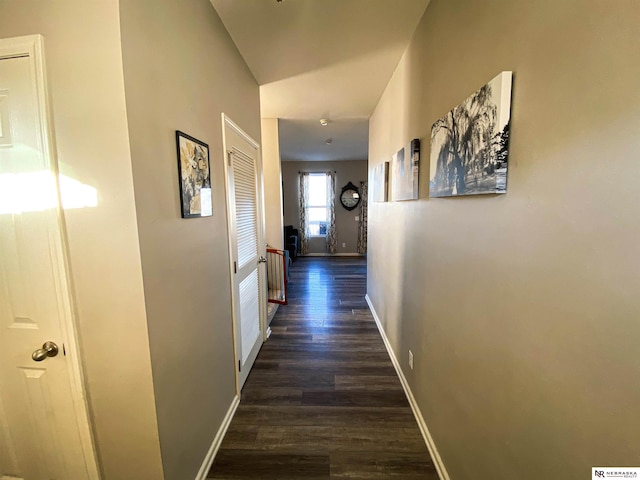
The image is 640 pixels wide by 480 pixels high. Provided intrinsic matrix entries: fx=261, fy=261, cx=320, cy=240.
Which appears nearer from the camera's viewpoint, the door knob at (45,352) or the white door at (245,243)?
the door knob at (45,352)

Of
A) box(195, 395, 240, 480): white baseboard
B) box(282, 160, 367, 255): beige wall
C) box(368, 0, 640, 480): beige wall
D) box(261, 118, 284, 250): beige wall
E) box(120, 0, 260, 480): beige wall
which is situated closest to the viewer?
box(368, 0, 640, 480): beige wall

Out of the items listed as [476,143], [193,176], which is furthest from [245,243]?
[476,143]

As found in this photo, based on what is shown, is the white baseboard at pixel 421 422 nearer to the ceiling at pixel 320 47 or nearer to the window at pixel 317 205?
the ceiling at pixel 320 47

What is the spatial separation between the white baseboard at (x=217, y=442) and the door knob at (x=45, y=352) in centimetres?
99

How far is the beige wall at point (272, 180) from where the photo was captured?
380 cm

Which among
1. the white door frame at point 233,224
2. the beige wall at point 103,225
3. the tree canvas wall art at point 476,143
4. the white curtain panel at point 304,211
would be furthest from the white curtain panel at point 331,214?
the beige wall at point 103,225

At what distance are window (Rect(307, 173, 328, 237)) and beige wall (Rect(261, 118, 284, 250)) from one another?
12.8 ft

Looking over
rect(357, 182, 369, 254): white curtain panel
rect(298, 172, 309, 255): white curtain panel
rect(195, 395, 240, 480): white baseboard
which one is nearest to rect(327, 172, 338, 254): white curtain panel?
rect(298, 172, 309, 255): white curtain panel

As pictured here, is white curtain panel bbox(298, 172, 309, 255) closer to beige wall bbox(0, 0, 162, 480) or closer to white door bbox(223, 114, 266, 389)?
white door bbox(223, 114, 266, 389)

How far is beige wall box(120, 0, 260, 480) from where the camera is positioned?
104 centimetres

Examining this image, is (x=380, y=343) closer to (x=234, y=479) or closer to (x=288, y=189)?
(x=234, y=479)

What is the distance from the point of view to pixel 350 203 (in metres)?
7.78

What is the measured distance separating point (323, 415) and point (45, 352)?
1.66m

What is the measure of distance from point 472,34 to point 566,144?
798mm
